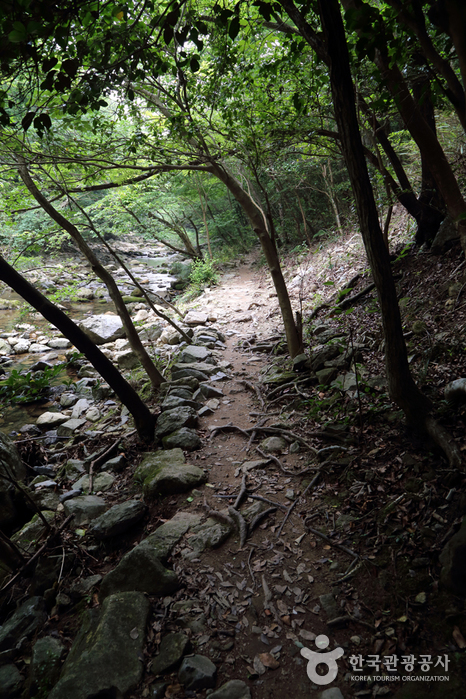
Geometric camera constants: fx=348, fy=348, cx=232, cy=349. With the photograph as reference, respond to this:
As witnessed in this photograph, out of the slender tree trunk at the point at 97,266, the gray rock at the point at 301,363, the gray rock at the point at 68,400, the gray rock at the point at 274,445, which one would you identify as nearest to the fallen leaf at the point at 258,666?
the gray rock at the point at 274,445

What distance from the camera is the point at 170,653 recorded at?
2568 mm

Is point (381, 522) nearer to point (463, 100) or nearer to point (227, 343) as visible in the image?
point (463, 100)

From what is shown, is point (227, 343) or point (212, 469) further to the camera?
point (227, 343)

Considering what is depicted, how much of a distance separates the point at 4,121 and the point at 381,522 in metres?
4.15

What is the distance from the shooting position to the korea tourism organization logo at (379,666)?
2.08m

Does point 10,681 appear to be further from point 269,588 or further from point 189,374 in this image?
point 189,374

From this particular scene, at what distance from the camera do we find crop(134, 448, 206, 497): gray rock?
4449 mm

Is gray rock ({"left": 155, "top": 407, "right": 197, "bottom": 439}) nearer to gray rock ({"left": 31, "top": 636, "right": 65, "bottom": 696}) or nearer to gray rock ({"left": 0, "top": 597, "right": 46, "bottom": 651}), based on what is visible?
gray rock ({"left": 0, "top": 597, "right": 46, "bottom": 651})

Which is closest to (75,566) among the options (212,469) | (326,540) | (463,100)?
(212,469)

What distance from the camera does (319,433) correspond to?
14.8 ft

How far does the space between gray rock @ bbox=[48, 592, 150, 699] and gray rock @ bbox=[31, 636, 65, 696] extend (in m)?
0.14

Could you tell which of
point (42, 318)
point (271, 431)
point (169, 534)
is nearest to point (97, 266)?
point (271, 431)

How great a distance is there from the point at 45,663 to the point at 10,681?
310 mm

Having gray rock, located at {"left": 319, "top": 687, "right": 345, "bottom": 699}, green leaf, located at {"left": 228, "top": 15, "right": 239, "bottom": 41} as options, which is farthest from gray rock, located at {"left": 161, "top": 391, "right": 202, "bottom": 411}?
green leaf, located at {"left": 228, "top": 15, "right": 239, "bottom": 41}
